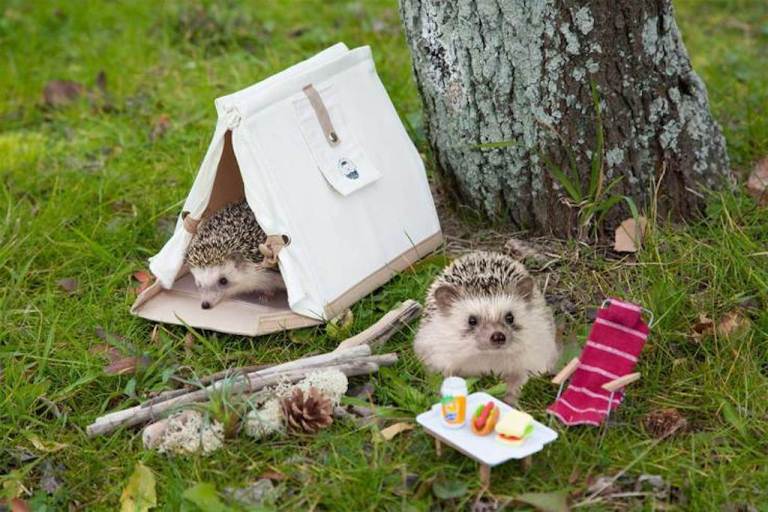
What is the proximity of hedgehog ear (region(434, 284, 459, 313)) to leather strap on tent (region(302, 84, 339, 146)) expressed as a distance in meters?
0.94

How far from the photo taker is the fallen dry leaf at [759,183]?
15.3 ft

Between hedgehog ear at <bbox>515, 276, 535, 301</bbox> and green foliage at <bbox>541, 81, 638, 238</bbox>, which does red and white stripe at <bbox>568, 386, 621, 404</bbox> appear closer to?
hedgehog ear at <bbox>515, 276, 535, 301</bbox>

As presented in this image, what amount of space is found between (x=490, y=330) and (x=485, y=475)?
71 centimetres

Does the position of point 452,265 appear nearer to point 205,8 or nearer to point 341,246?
point 341,246

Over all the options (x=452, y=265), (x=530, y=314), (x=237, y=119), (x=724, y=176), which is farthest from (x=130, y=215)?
(x=724, y=176)

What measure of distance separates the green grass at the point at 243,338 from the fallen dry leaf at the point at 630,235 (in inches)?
2.8

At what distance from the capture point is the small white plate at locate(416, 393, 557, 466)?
10.1 ft

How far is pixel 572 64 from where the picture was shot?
4254 mm

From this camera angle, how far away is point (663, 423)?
11.3 feet

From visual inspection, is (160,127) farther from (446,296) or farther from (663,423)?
(663,423)

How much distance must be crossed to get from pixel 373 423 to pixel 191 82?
12.7 ft

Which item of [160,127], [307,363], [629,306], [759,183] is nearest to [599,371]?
[629,306]

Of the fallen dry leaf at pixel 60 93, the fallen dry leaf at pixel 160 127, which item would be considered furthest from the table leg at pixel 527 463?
the fallen dry leaf at pixel 60 93

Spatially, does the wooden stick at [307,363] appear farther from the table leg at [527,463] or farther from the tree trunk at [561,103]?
the tree trunk at [561,103]
